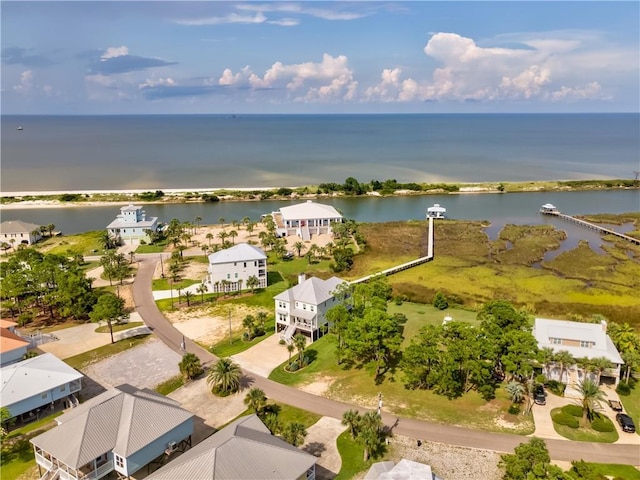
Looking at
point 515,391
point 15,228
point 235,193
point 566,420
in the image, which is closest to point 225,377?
point 515,391

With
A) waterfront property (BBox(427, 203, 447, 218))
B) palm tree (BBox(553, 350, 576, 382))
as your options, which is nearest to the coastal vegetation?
waterfront property (BBox(427, 203, 447, 218))

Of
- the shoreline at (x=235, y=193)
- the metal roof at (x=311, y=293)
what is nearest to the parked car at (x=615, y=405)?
the metal roof at (x=311, y=293)

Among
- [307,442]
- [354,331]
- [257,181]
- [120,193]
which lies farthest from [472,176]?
[307,442]

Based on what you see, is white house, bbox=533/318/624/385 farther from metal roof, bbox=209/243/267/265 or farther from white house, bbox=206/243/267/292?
metal roof, bbox=209/243/267/265

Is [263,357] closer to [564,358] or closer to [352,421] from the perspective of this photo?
[352,421]

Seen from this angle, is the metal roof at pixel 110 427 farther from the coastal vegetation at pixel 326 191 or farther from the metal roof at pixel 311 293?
the coastal vegetation at pixel 326 191

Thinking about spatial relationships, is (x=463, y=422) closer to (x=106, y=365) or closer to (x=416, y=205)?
(x=106, y=365)

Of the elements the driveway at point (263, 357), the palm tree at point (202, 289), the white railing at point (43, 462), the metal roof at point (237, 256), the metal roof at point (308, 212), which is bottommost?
the driveway at point (263, 357)
